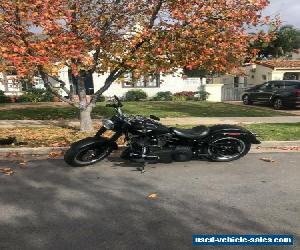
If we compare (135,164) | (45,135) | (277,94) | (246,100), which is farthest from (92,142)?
(246,100)

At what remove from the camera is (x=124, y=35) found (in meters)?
10.0

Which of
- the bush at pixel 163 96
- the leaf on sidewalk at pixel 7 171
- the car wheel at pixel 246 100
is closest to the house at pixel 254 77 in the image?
the car wheel at pixel 246 100

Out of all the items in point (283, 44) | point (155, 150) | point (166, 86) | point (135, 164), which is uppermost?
point (283, 44)

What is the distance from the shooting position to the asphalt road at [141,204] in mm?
4332

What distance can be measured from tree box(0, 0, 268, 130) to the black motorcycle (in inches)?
95.6

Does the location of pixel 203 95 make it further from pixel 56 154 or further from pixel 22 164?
pixel 22 164

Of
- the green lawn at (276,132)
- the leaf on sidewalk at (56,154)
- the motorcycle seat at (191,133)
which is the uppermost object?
the motorcycle seat at (191,133)

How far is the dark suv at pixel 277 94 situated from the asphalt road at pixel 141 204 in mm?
13294

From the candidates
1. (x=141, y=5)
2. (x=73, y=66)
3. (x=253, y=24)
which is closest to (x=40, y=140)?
(x=73, y=66)

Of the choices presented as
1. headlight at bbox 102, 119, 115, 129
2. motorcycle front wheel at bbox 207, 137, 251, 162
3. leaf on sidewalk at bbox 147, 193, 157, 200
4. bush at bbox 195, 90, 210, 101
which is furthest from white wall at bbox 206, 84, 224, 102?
leaf on sidewalk at bbox 147, 193, 157, 200

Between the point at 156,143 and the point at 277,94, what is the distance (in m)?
15.3

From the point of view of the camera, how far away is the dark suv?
19969 millimetres

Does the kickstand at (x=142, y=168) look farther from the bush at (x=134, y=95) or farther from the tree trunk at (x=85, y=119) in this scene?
the bush at (x=134, y=95)

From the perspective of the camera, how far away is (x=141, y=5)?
9.85 meters
